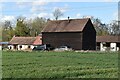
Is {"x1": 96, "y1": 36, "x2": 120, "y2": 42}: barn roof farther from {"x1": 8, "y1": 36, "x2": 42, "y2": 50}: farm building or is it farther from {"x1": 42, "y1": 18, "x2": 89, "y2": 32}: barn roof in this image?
{"x1": 8, "y1": 36, "x2": 42, "y2": 50}: farm building

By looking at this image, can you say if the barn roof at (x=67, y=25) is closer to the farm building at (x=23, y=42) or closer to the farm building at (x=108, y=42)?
the farm building at (x=108, y=42)

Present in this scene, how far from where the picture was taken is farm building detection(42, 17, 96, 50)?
8038 centimetres

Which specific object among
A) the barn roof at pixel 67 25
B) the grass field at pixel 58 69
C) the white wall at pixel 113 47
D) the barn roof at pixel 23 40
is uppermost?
the barn roof at pixel 67 25

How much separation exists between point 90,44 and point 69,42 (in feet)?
18.4

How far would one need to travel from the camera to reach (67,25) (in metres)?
83.3

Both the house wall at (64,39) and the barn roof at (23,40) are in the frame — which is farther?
the barn roof at (23,40)

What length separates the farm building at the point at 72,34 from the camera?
8038 cm

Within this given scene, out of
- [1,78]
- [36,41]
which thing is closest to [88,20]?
[36,41]

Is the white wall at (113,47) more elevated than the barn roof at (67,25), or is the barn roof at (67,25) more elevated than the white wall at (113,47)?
the barn roof at (67,25)

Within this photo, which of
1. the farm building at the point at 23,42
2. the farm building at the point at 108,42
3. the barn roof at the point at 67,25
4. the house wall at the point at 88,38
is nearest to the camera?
the house wall at the point at 88,38

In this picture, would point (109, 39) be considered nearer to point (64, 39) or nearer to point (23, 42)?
point (64, 39)

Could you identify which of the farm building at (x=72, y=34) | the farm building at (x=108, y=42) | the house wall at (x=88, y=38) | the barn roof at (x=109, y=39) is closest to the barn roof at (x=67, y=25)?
the farm building at (x=72, y=34)

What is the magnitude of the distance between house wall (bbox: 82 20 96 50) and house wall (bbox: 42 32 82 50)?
1.49 metres

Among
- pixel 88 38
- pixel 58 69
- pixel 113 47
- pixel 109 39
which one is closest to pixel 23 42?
pixel 88 38
